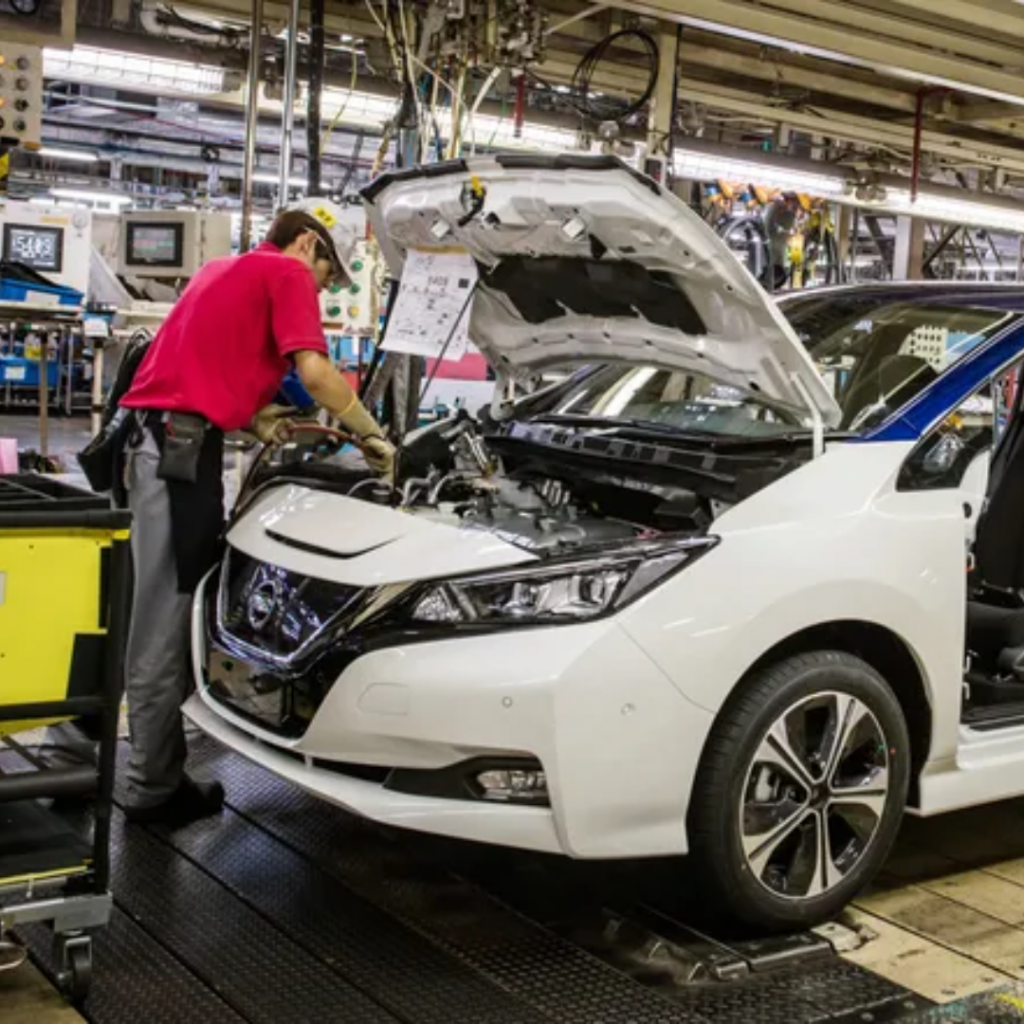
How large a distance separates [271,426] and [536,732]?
1705 millimetres

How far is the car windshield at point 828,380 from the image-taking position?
3.71 meters

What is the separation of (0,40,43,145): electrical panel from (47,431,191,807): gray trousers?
3764 millimetres

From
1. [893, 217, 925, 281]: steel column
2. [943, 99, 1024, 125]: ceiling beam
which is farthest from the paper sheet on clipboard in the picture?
[893, 217, 925, 281]: steel column

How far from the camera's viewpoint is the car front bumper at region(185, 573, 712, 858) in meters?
2.88

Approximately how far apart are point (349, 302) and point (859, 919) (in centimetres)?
624

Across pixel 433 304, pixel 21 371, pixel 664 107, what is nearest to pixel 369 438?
pixel 433 304

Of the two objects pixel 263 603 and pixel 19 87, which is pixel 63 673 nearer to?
pixel 263 603

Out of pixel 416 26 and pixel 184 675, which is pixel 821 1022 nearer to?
pixel 184 675

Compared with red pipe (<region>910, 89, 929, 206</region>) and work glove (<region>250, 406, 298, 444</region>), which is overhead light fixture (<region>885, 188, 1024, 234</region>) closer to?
red pipe (<region>910, 89, 929, 206</region>)

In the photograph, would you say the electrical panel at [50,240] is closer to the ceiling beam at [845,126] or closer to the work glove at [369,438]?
the ceiling beam at [845,126]

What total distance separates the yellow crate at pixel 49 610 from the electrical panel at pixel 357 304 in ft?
20.0

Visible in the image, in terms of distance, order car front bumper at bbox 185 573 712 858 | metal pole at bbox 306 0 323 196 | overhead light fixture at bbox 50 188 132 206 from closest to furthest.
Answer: car front bumper at bbox 185 573 712 858, metal pole at bbox 306 0 323 196, overhead light fixture at bbox 50 188 132 206

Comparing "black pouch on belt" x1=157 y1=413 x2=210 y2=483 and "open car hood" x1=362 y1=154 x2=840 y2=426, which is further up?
"open car hood" x1=362 y1=154 x2=840 y2=426

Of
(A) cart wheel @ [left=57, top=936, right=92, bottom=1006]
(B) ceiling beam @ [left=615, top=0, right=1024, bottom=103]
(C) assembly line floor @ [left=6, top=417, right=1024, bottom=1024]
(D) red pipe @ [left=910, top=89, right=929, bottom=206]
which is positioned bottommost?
(C) assembly line floor @ [left=6, top=417, right=1024, bottom=1024]
